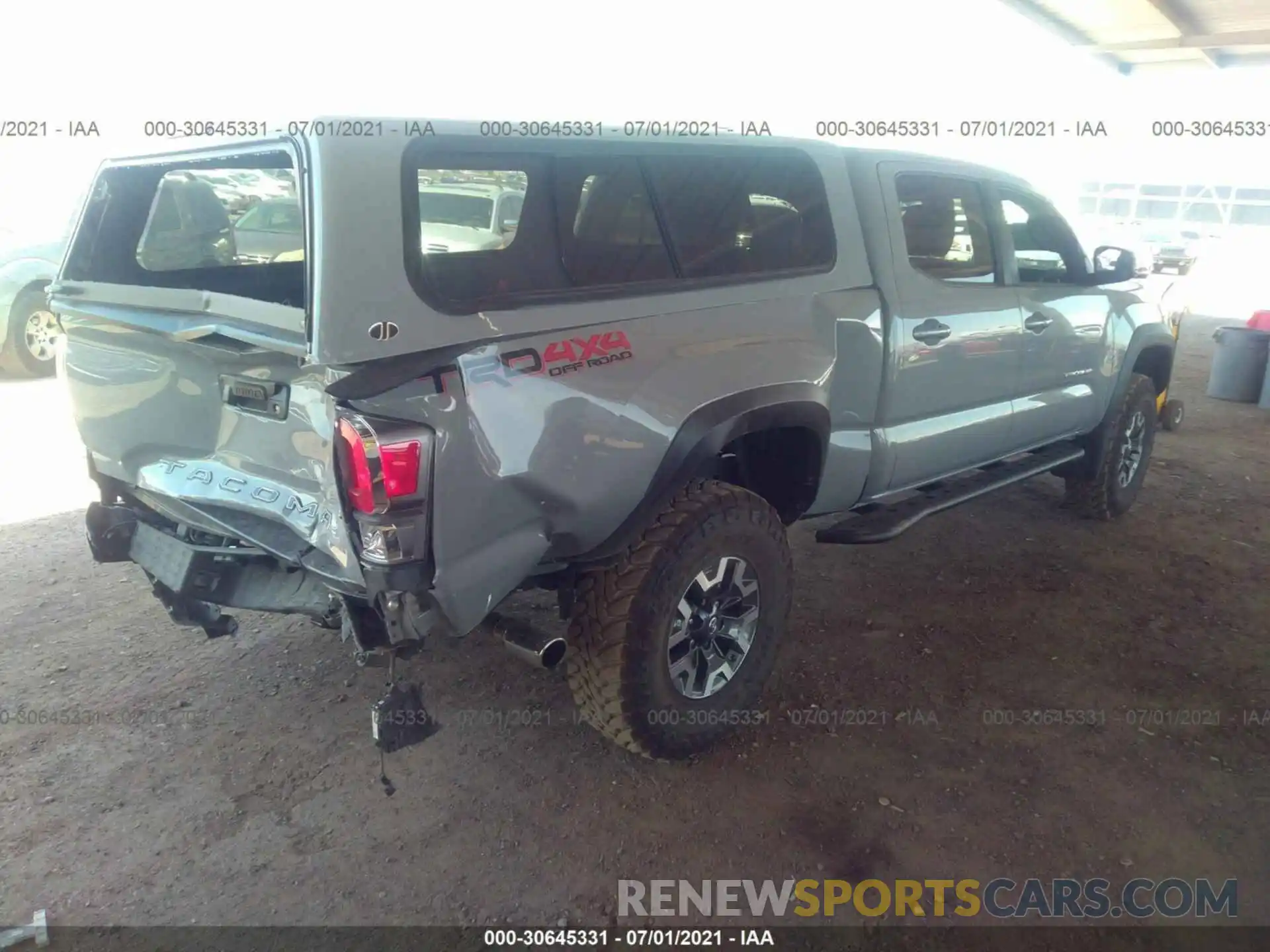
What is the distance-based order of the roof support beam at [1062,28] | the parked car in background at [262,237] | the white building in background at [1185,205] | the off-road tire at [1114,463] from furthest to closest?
1. the white building in background at [1185,205]
2. the roof support beam at [1062,28]
3. the off-road tire at [1114,463]
4. the parked car in background at [262,237]

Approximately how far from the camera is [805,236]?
3178 mm

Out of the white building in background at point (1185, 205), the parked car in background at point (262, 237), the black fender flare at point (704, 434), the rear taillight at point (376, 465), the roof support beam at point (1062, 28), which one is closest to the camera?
the rear taillight at point (376, 465)

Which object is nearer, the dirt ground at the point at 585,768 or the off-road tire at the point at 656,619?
the dirt ground at the point at 585,768

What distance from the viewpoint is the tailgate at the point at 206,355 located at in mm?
2186

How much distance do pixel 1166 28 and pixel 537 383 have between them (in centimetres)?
2384

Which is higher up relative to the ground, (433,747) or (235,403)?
(235,403)

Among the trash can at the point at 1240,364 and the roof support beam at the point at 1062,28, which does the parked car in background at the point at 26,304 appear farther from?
the roof support beam at the point at 1062,28

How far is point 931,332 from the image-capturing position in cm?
354

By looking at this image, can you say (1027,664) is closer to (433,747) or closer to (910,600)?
(910,600)

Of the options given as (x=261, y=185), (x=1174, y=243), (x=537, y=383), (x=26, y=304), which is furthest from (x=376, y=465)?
(x=1174, y=243)

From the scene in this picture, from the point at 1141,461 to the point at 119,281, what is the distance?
5.49 meters

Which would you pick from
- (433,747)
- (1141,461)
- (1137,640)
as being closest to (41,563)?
(433,747)

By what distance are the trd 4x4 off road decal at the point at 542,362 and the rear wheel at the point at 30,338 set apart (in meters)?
7.26

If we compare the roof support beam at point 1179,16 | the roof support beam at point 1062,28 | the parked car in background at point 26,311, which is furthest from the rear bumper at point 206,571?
the roof support beam at point 1062,28
